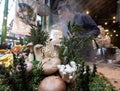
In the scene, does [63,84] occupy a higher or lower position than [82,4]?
lower

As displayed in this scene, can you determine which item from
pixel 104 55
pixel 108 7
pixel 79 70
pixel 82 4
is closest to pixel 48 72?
pixel 79 70

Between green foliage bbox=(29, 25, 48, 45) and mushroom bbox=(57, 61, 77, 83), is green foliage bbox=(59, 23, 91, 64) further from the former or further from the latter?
green foliage bbox=(29, 25, 48, 45)

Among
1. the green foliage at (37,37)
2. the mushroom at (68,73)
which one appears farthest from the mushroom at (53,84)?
the green foliage at (37,37)

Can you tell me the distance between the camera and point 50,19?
5.80 metres

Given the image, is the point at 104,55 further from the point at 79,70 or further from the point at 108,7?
the point at 108,7

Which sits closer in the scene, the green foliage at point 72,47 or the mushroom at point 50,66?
the mushroom at point 50,66

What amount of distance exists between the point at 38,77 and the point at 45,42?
0.59m

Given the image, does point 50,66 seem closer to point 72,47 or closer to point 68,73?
point 68,73

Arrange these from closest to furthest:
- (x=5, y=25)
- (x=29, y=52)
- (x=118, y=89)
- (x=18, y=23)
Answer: (x=118, y=89), (x=29, y=52), (x=18, y=23), (x=5, y=25)

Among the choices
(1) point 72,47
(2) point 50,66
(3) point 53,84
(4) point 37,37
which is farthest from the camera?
(4) point 37,37

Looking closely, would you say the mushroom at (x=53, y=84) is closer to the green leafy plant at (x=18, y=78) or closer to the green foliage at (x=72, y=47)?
the green leafy plant at (x=18, y=78)

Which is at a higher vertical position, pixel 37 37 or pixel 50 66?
pixel 37 37

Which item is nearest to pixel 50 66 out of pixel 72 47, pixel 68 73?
pixel 68 73

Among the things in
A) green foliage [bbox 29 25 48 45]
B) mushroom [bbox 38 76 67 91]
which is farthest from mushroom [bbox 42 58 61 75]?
green foliage [bbox 29 25 48 45]
